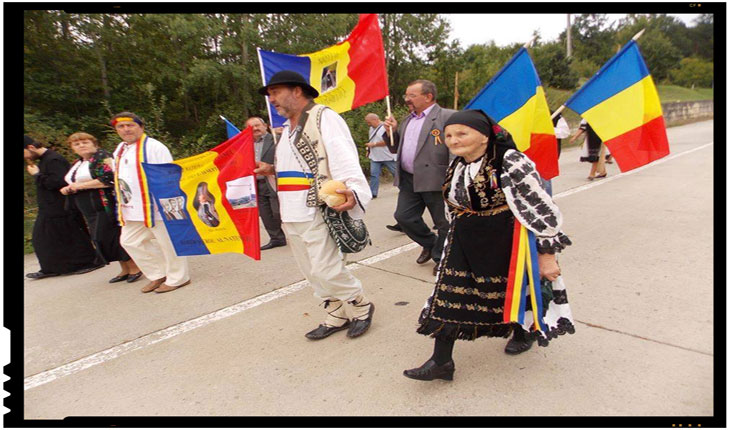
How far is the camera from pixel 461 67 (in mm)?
18500

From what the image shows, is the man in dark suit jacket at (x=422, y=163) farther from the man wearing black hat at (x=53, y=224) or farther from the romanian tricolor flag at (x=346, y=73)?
the man wearing black hat at (x=53, y=224)

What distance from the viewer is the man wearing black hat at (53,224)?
5.08 m

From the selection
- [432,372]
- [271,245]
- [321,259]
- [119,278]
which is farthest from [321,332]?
[119,278]

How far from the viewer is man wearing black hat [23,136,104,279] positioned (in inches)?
200

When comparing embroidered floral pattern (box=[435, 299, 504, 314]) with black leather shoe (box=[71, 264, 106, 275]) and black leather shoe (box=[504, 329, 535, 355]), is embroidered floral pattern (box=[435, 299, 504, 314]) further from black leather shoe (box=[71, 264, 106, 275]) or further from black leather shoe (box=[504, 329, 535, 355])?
black leather shoe (box=[71, 264, 106, 275])

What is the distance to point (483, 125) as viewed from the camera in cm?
234

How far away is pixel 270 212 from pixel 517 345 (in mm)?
4084

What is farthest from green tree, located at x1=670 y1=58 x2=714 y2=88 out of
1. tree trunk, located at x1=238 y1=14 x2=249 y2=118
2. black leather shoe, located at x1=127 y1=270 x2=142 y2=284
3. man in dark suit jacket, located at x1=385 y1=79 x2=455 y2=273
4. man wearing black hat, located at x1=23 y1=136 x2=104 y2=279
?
man wearing black hat, located at x1=23 y1=136 x2=104 y2=279

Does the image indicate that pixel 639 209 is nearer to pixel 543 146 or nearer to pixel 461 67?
pixel 543 146

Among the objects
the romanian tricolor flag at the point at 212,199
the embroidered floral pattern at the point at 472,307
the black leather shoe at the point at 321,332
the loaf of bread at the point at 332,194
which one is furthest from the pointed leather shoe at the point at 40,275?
the embroidered floral pattern at the point at 472,307

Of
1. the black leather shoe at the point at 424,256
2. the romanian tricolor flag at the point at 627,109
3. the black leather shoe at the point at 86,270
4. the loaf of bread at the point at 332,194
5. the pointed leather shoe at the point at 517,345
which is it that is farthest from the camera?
the black leather shoe at the point at 86,270

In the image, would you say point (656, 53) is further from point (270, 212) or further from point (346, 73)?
point (346, 73)

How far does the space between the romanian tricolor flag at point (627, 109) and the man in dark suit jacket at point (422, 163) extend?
1.24 meters

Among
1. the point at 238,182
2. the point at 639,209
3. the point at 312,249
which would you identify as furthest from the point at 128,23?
the point at 639,209
